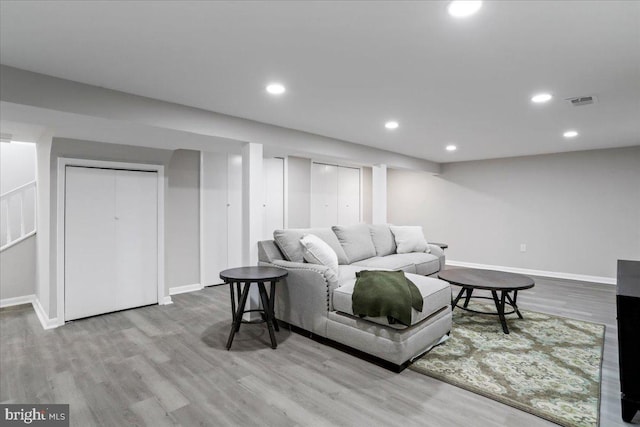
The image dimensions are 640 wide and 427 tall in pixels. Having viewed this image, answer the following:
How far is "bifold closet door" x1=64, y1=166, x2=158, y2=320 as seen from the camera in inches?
143

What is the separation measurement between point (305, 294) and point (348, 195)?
4.52 metres

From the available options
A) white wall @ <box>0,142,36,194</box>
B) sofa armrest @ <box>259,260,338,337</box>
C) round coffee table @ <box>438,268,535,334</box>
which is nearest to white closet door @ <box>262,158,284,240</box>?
sofa armrest @ <box>259,260,338,337</box>

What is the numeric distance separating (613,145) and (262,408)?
636 centimetres

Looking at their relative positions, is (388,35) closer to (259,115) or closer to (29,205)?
(259,115)

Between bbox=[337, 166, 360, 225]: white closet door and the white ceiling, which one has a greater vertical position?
the white ceiling

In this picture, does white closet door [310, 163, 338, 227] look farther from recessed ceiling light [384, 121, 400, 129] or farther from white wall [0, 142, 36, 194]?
white wall [0, 142, 36, 194]

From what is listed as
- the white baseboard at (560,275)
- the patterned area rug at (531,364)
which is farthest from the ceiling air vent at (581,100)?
the white baseboard at (560,275)

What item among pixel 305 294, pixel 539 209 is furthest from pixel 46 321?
pixel 539 209

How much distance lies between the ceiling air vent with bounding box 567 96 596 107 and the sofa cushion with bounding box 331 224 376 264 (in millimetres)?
2632

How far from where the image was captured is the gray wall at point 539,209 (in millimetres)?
5359

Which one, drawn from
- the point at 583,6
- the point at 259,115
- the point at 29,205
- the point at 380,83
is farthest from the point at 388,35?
the point at 29,205

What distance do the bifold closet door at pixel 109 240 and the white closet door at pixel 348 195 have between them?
154 inches

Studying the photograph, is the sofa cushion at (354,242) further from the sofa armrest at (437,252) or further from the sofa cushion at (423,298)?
the sofa armrest at (437,252)

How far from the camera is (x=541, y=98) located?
2953 mm
